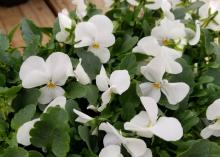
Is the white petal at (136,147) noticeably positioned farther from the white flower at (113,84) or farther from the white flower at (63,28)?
the white flower at (63,28)

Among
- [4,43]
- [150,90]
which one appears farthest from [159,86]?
[4,43]

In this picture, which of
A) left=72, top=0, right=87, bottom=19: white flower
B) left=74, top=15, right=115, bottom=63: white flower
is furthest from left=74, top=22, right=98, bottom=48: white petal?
left=72, top=0, right=87, bottom=19: white flower

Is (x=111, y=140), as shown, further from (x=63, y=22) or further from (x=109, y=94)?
(x=63, y=22)

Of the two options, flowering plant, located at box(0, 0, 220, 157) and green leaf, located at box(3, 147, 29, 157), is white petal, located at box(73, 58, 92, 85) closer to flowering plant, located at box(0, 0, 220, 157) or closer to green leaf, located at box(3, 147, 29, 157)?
flowering plant, located at box(0, 0, 220, 157)

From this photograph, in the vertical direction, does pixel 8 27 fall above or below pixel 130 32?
below

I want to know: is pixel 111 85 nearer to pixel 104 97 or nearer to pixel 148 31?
pixel 104 97

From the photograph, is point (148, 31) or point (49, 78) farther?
point (148, 31)

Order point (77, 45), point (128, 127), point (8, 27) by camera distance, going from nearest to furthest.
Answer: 1. point (128, 127)
2. point (77, 45)
3. point (8, 27)

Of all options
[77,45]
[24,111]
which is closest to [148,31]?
[77,45]
